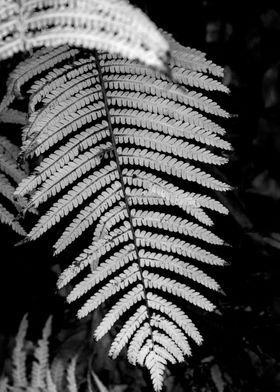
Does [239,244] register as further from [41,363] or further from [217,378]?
[41,363]

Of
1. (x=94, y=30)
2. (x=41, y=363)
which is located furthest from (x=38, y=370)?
(x=94, y=30)

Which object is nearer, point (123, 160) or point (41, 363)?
point (123, 160)

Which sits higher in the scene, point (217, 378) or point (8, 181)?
point (8, 181)

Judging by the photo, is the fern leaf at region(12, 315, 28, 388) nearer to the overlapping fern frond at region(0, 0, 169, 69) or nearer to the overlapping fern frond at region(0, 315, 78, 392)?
the overlapping fern frond at region(0, 315, 78, 392)

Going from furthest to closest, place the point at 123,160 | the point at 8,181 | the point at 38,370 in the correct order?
the point at 38,370
the point at 8,181
the point at 123,160

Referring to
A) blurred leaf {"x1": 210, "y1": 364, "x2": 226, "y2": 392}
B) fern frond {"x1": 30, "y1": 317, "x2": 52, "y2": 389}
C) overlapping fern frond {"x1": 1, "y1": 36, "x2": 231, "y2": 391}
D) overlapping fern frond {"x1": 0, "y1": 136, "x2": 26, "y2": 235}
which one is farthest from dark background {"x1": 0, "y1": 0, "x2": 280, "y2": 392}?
overlapping fern frond {"x1": 1, "y1": 36, "x2": 231, "y2": 391}

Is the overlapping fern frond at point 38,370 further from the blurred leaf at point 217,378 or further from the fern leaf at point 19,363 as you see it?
the blurred leaf at point 217,378
